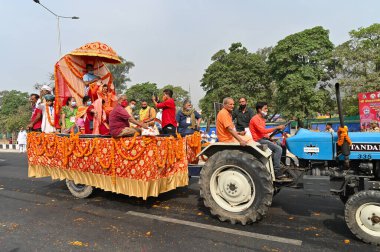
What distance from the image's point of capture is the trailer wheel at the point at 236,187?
4094 millimetres

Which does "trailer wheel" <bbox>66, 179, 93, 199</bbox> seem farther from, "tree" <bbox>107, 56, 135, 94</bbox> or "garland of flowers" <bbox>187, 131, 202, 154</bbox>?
"tree" <bbox>107, 56, 135, 94</bbox>

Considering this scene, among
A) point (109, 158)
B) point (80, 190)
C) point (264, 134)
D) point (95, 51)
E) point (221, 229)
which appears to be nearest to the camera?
point (221, 229)

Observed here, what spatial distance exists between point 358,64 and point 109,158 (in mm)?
22777

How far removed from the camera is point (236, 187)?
14.2 feet

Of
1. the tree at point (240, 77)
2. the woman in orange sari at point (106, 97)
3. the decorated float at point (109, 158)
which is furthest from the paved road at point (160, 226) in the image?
the tree at point (240, 77)

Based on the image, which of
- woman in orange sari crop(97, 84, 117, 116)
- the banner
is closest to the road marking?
woman in orange sari crop(97, 84, 117, 116)

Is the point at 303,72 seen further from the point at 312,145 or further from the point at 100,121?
the point at 312,145

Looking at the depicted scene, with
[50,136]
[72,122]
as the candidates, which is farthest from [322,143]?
[72,122]

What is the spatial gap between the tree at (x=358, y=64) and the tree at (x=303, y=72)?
8.53 ft

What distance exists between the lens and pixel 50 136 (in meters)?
6.14

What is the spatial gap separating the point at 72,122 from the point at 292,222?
5.59m

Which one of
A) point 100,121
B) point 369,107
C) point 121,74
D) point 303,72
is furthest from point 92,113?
point 121,74

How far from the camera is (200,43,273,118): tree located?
29.8 meters

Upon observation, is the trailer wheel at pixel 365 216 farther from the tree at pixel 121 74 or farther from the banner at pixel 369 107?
the tree at pixel 121 74
